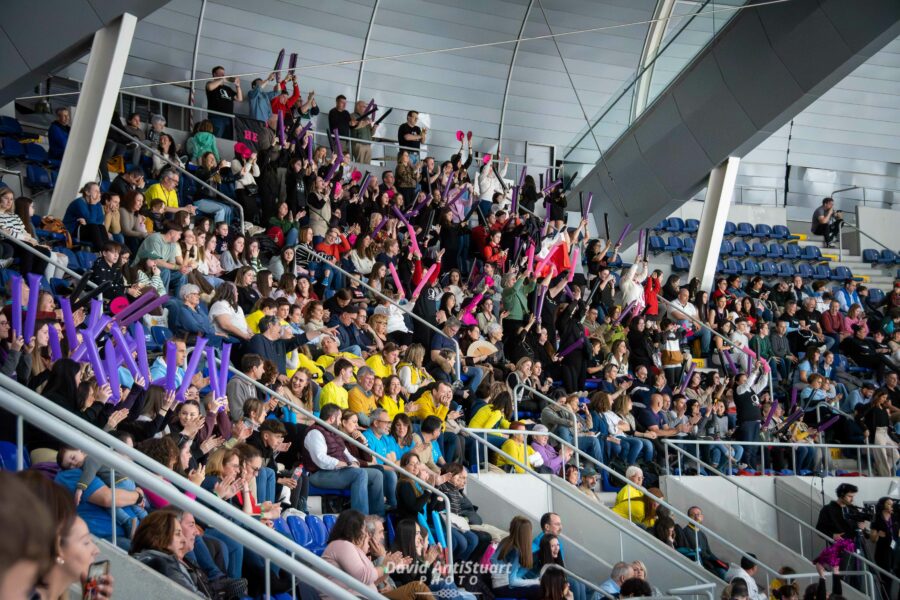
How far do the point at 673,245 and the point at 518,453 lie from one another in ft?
32.6

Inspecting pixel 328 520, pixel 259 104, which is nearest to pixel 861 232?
pixel 259 104

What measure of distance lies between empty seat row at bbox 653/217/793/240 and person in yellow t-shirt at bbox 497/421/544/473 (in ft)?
33.5

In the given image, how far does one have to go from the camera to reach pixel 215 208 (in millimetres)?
12203

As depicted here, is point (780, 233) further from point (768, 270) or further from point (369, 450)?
point (369, 450)

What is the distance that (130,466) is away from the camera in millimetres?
3789

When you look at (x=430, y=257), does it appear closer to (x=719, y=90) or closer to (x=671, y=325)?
(x=671, y=325)

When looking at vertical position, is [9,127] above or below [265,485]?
above

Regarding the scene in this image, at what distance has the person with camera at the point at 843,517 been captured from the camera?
10969 mm

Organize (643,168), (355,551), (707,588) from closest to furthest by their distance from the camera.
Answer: (355,551)
(707,588)
(643,168)

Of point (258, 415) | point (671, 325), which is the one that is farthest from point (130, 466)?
point (671, 325)

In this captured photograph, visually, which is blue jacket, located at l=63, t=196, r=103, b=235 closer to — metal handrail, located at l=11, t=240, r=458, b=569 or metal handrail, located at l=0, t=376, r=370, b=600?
metal handrail, located at l=11, t=240, r=458, b=569

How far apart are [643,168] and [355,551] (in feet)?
36.9

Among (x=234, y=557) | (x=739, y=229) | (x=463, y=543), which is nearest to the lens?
(x=234, y=557)

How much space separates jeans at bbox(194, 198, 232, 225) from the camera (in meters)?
12.1
